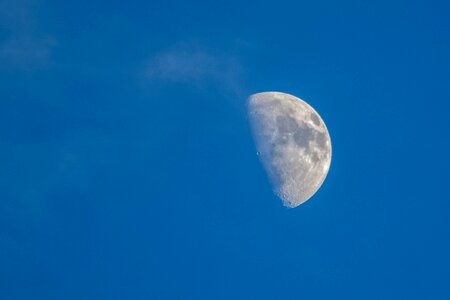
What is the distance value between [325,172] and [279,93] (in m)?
5.35

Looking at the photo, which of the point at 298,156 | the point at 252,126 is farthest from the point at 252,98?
the point at 298,156

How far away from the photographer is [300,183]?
114 ft

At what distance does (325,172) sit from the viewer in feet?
117

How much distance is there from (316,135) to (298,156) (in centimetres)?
171

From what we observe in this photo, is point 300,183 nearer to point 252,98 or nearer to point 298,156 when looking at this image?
point 298,156

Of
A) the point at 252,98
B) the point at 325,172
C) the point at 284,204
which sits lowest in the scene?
the point at 284,204

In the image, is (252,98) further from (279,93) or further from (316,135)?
(316,135)

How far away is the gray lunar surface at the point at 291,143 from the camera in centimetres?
3428

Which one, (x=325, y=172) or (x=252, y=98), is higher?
(x=252, y=98)

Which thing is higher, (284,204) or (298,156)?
(298,156)

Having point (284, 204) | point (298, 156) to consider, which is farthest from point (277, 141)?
point (284, 204)

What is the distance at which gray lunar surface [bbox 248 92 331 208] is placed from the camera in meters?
34.3

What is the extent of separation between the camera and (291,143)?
3481cm

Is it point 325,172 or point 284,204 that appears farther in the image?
point 325,172
